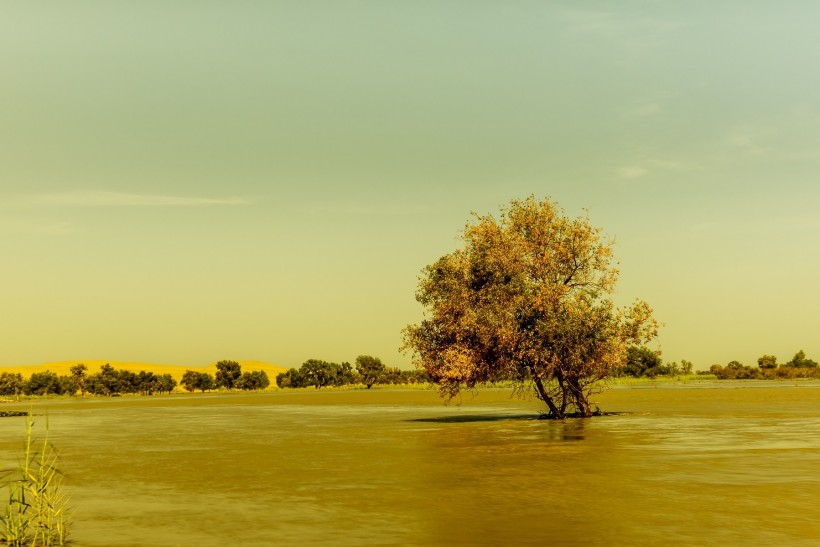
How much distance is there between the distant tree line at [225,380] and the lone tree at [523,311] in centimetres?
10796

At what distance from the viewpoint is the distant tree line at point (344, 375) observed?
530 ft

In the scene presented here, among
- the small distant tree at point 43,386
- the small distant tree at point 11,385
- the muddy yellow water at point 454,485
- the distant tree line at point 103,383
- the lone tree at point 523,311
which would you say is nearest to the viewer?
the muddy yellow water at point 454,485

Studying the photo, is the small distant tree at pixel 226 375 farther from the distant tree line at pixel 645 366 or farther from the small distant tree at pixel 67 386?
the distant tree line at pixel 645 366

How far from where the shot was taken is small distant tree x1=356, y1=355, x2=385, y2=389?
163375mm

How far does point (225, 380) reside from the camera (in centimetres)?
15812

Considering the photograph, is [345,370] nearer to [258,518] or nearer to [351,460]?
[351,460]

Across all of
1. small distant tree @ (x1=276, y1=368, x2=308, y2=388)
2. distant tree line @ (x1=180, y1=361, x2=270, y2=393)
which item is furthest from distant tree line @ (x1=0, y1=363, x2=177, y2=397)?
small distant tree @ (x1=276, y1=368, x2=308, y2=388)

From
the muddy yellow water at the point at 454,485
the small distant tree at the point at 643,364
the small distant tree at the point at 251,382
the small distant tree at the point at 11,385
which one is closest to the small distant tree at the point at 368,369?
the small distant tree at the point at 251,382

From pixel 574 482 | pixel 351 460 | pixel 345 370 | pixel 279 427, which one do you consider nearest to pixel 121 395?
pixel 345 370

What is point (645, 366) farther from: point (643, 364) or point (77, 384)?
point (77, 384)

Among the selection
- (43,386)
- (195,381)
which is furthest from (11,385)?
(195,381)

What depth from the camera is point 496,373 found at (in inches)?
2063

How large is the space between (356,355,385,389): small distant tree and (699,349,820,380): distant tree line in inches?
2672

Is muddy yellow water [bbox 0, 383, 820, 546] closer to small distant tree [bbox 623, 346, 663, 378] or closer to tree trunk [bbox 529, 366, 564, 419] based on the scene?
tree trunk [bbox 529, 366, 564, 419]
